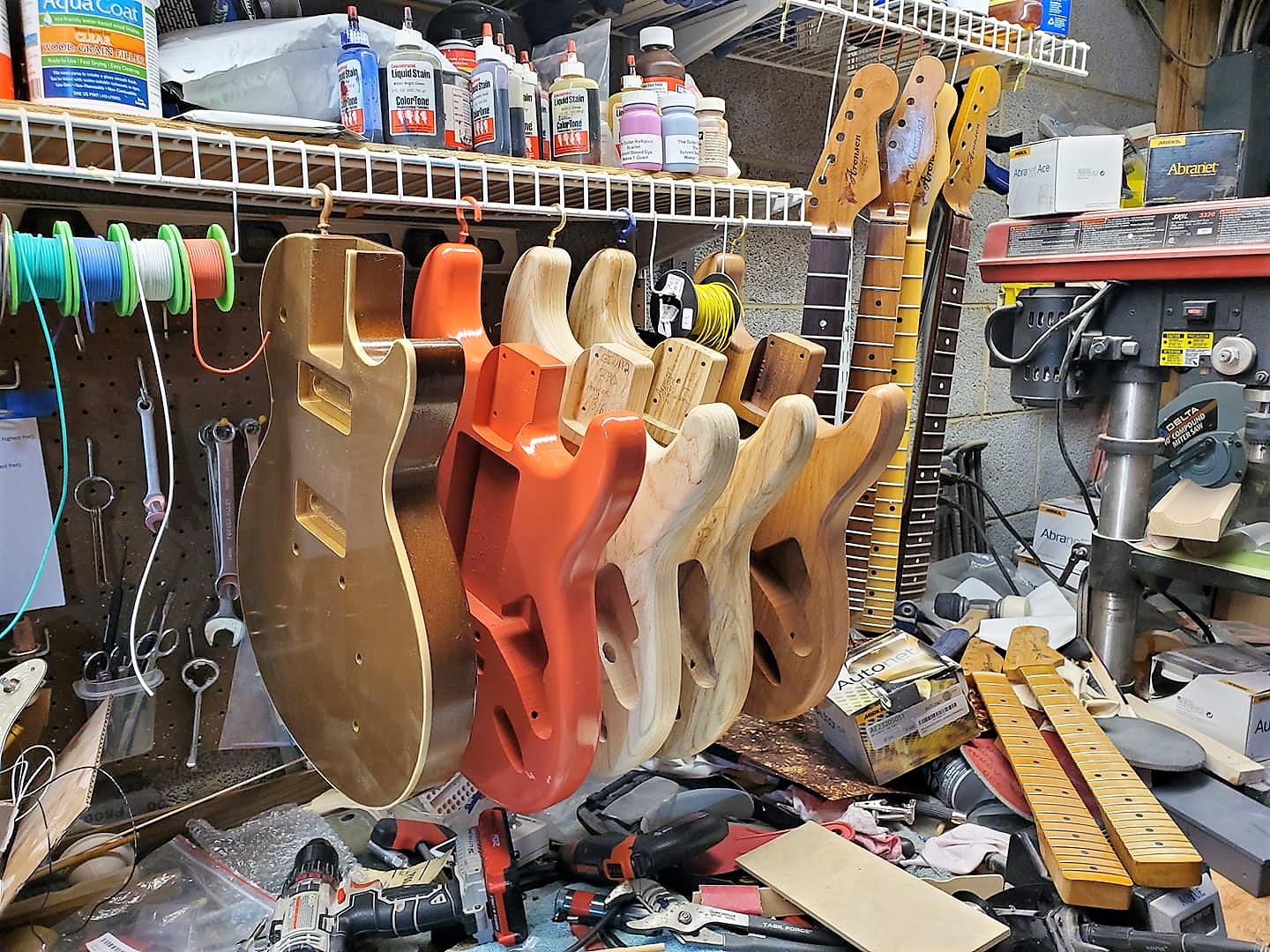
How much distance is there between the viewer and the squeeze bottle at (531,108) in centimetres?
88

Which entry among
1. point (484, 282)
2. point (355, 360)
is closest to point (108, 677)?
point (355, 360)

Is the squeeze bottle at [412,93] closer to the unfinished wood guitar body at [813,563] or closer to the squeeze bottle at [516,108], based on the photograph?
the squeeze bottle at [516,108]

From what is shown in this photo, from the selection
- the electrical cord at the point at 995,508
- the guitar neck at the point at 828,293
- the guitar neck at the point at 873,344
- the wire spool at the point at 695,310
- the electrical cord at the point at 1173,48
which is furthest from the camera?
the electrical cord at the point at 1173,48

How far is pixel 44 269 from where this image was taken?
0.63 meters

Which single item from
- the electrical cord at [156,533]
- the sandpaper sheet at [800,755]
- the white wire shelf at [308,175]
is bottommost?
the sandpaper sheet at [800,755]

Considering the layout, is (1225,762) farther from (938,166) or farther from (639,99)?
(639,99)

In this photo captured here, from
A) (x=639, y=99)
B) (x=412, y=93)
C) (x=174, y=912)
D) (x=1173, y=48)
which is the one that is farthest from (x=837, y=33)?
(x=1173, y=48)

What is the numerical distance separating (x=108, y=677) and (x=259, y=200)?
49 centimetres

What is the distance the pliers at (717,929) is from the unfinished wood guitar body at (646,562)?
0.16 meters

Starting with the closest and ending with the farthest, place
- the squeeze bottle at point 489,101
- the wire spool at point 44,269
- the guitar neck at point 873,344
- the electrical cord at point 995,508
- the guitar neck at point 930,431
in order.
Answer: the wire spool at point 44,269 → the squeeze bottle at point 489,101 → the guitar neck at point 873,344 → the guitar neck at point 930,431 → the electrical cord at point 995,508

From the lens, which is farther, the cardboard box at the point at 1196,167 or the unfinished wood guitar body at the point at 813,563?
the cardboard box at the point at 1196,167

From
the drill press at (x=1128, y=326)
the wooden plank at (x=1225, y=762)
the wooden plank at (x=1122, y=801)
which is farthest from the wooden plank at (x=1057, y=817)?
the drill press at (x=1128, y=326)

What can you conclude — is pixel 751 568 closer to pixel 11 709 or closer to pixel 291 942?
pixel 291 942

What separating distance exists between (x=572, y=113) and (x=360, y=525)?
476 mm
